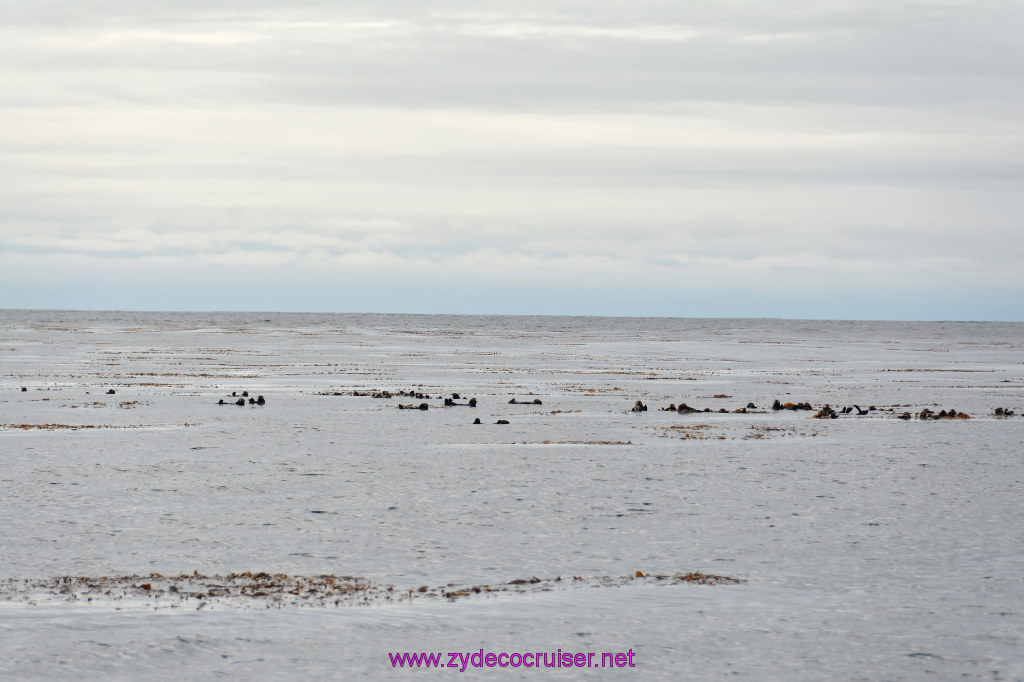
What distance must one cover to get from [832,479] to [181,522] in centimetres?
1128

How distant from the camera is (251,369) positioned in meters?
57.5

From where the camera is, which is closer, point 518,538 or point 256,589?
point 256,589

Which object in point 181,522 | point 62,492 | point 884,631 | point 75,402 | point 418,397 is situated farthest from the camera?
point 418,397

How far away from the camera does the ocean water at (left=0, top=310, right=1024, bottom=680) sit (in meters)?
10.3

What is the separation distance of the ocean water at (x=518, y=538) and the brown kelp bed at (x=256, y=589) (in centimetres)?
7

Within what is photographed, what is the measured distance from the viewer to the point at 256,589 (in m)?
12.1

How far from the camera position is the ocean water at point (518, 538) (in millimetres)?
10258

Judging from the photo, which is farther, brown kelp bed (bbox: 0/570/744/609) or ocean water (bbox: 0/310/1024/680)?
brown kelp bed (bbox: 0/570/744/609)

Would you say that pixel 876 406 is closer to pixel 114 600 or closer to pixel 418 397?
pixel 418 397

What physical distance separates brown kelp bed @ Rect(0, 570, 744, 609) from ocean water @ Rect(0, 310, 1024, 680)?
74 mm

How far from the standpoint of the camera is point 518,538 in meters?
14.9

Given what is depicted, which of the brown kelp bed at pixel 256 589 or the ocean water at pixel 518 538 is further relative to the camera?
the brown kelp bed at pixel 256 589

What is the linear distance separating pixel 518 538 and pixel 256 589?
13.1ft

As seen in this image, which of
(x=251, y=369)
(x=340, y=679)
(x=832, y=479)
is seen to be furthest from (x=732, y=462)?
(x=251, y=369)
